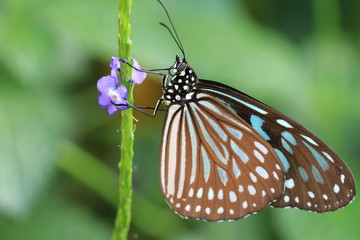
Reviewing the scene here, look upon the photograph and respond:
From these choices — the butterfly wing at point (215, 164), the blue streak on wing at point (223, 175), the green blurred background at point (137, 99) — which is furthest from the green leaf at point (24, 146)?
the blue streak on wing at point (223, 175)

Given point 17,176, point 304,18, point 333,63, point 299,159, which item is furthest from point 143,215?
point 304,18

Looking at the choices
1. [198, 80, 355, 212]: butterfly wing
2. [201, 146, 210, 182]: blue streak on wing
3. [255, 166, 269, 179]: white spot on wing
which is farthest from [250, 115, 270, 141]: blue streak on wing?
[201, 146, 210, 182]: blue streak on wing

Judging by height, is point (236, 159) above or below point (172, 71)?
below

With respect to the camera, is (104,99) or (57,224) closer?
(104,99)

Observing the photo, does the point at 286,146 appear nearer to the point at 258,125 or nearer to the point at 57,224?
the point at 258,125

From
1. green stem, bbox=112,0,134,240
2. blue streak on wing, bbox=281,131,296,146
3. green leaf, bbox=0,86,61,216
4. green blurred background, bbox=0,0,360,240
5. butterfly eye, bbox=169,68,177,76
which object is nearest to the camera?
green stem, bbox=112,0,134,240

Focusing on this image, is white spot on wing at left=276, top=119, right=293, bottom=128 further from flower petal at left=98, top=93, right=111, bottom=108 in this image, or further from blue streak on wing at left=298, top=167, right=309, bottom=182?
flower petal at left=98, top=93, right=111, bottom=108

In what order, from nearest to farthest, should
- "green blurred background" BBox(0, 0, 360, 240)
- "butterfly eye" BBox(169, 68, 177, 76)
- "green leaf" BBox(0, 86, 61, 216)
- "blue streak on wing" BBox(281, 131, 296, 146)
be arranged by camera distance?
"butterfly eye" BBox(169, 68, 177, 76)
"blue streak on wing" BBox(281, 131, 296, 146)
"green leaf" BBox(0, 86, 61, 216)
"green blurred background" BBox(0, 0, 360, 240)

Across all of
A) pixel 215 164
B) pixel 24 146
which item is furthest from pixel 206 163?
pixel 24 146
